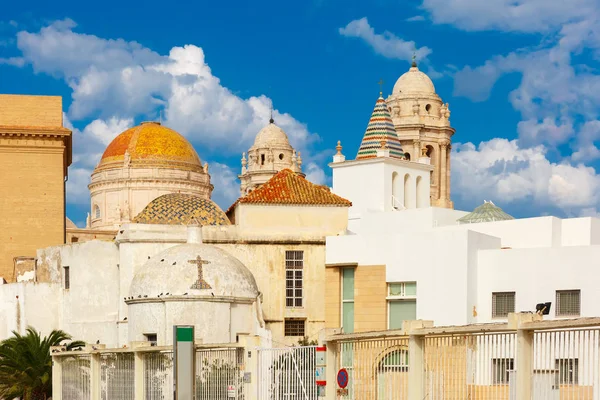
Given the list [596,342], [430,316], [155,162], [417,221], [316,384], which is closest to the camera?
[596,342]

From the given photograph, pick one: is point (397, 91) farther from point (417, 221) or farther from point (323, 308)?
point (323, 308)

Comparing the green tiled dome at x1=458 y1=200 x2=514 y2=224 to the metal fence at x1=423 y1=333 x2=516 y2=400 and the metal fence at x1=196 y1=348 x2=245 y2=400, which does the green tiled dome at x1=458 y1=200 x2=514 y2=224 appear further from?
the metal fence at x1=423 y1=333 x2=516 y2=400

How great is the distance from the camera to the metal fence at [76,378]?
28.0 metres

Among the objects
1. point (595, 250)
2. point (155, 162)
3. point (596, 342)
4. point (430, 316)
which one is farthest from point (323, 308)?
point (155, 162)

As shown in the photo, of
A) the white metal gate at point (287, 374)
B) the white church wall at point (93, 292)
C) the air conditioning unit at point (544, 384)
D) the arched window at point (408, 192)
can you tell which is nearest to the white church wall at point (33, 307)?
the white church wall at point (93, 292)

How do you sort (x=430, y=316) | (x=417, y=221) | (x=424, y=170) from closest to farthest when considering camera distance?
(x=430, y=316) → (x=417, y=221) → (x=424, y=170)

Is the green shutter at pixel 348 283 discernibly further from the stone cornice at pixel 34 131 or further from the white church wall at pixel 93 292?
the stone cornice at pixel 34 131

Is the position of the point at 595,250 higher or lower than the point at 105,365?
higher

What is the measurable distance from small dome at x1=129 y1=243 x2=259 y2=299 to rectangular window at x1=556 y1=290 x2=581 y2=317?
8.93m

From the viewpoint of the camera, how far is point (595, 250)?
3334 centimetres

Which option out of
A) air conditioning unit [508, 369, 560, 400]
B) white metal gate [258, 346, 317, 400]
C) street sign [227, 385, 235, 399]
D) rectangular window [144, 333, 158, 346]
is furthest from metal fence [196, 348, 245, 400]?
rectangular window [144, 333, 158, 346]

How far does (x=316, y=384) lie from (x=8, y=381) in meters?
15.0

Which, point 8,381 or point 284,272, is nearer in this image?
point 8,381

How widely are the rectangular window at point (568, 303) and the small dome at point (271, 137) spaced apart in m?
50.0
